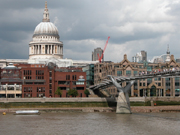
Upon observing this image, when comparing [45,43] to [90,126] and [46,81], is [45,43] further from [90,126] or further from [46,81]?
[90,126]

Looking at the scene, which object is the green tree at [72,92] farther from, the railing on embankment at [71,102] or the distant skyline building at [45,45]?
the distant skyline building at [45,45]

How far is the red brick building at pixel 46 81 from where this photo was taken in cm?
12581

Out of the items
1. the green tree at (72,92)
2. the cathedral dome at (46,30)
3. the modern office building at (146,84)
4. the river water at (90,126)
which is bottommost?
the river water at (90,126)

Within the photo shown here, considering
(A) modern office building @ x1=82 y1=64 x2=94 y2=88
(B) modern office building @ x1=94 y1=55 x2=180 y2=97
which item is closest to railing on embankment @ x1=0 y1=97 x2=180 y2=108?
(B) modern office building @ x1=94 y1=55 x2=180 y2=97

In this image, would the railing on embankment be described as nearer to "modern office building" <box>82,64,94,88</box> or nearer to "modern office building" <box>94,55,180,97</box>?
"modern office building" <box>94,55,180,97</box>

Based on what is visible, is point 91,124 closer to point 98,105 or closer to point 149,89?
point 98,105

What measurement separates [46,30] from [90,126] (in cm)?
12179

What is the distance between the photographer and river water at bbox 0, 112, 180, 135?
6538 centimetres

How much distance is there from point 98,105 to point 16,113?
23184mm

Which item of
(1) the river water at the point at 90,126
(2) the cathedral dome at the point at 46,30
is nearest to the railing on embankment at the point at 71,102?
(1) the river water at the point at 90,126

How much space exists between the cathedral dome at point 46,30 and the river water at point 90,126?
107 metres

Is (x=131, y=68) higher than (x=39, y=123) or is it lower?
higher

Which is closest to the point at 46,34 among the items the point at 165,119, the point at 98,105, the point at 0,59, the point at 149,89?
the point at 0,59

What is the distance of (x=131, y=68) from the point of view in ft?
433
